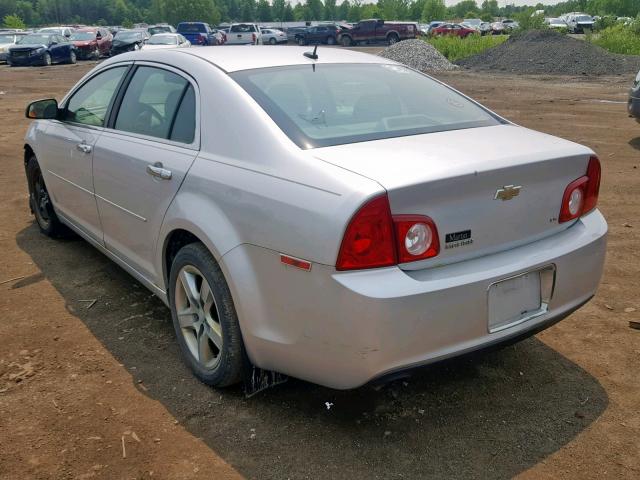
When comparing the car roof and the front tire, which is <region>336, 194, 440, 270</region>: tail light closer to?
the front tire

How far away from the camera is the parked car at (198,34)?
40.8 metres

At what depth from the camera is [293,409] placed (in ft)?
10.1

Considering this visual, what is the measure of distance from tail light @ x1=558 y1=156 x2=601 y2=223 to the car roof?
1.46 m

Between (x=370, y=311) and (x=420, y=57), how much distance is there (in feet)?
86.2

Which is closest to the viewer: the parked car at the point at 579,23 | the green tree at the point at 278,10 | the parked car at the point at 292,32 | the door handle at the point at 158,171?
the door handle at the point at 158,171

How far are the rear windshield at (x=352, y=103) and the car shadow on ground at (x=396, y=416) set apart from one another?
1.14 m

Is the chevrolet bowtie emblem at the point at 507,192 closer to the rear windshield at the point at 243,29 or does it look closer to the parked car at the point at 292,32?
the rear windshield at the point at 243,29

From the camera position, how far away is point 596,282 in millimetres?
3082

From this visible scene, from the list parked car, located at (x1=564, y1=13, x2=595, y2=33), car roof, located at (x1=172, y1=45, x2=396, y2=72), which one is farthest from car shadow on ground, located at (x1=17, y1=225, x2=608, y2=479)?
parked car, located at (x1=564, y1=13, x2=595, y2=33)

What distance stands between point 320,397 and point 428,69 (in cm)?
2503

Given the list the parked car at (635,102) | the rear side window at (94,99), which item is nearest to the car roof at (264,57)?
the rear side window at (94,99)

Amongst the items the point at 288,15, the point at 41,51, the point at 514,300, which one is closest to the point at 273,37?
the point at 41,51

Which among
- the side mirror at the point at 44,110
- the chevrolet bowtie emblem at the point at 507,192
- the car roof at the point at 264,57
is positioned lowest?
the chevrolet bowtie emblem at the point at 507,192

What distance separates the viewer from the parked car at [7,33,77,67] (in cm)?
3058
